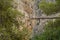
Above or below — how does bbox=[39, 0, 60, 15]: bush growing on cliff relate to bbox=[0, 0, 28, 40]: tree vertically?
above

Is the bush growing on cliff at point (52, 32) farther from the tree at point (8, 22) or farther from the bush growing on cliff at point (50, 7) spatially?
the tree at point (8, 22)

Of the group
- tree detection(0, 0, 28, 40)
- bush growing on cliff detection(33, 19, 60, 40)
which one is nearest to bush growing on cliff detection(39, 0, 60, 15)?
bush growing on cliff detection(33, 19, 60, 40)

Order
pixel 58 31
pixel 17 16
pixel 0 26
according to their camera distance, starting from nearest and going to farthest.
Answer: pixel 58 31
pixel 0 26
pixel 17 16

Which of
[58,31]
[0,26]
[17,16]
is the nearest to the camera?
[58,31]

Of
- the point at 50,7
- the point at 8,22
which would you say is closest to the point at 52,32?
the point at 50,7

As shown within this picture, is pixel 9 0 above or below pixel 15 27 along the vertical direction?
above

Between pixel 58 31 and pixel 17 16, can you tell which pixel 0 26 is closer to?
pixel 17 16

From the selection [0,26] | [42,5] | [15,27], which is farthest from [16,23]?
[42,5]

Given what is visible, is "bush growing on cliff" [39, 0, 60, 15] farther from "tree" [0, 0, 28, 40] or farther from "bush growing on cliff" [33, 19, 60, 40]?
"tree" [0, 0, 28, 40]

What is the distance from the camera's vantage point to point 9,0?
5.93 meters

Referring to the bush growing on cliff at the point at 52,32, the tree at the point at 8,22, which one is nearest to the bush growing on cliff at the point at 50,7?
the bush growing on cliff at the point at 52,32

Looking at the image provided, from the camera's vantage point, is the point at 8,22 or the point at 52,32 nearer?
the point at 52,32

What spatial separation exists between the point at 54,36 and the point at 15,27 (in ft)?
6.10

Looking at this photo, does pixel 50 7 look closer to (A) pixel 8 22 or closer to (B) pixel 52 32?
(B) pixel 52 32
